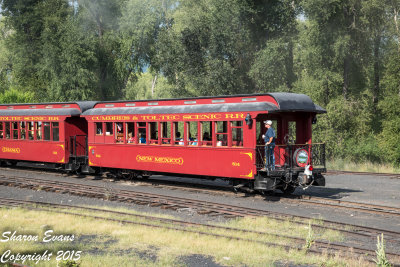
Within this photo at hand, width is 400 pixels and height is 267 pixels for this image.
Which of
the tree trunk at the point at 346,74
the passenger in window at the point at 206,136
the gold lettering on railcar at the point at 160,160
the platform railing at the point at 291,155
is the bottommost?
the gold lettering on railcar at the point at 160,160

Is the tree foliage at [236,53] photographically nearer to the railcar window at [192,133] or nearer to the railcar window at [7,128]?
the railcar window at [7,128]

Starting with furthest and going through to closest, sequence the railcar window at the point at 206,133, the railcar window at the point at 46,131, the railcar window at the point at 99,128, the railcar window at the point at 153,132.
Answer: the railcar window at the point at 46,131, the railcar window at the point at 99,128, the railcar window at the point at 153,132, the railcar window at the point at 206,133

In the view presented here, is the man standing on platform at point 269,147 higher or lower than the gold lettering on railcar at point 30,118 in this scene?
lower

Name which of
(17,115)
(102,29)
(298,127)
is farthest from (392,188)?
(102,29)

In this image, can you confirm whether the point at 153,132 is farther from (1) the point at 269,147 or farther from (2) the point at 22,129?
(2) the point at 22,129

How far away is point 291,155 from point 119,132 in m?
7.62

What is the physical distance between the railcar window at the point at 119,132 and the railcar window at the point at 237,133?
5.63m

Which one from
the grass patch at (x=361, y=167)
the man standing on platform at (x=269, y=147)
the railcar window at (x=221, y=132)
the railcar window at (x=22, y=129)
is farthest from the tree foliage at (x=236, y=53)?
the man standing on platform at (x=269, y=147)

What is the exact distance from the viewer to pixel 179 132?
1680cm

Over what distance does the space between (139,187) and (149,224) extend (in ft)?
22.6

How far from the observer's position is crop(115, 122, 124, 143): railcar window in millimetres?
18859

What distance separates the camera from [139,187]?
17.8 m

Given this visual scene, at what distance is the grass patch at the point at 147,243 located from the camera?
27.3ft

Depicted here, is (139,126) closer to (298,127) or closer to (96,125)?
(96,125)
